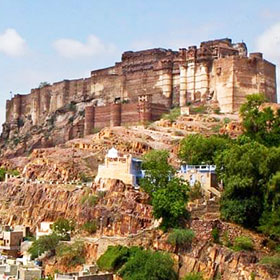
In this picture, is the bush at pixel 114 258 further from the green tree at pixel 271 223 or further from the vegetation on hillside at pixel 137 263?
the green tree at pixel 271 223

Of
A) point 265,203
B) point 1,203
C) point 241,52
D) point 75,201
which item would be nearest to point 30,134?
point 241,52

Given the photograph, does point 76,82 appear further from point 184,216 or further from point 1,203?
point 184,216

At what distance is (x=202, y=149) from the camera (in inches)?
1962

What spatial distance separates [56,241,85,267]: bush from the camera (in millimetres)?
41219

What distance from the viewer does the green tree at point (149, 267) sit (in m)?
36.3

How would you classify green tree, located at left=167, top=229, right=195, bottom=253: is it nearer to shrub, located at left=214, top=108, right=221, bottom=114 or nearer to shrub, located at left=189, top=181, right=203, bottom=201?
shrub, located at left=189, top=181, right=203, bottom=201

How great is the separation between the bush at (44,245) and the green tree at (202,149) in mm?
11173

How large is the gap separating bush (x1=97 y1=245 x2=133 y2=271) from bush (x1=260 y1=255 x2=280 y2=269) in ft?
22.5

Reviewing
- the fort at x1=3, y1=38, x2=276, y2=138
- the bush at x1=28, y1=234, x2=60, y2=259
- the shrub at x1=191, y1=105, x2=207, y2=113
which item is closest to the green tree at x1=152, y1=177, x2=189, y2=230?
the bush at x1=28, y1=234, x2=60, y2=259

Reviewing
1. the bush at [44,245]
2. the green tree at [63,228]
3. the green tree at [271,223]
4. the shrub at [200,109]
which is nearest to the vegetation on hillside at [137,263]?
the bush at [44,245]

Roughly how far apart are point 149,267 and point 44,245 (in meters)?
9.06

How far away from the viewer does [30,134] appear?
292 ft

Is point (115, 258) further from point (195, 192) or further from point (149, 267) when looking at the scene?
point (195, 192)

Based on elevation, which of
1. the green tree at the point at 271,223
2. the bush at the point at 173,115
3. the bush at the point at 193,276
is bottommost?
the bush at the point at 193,276
